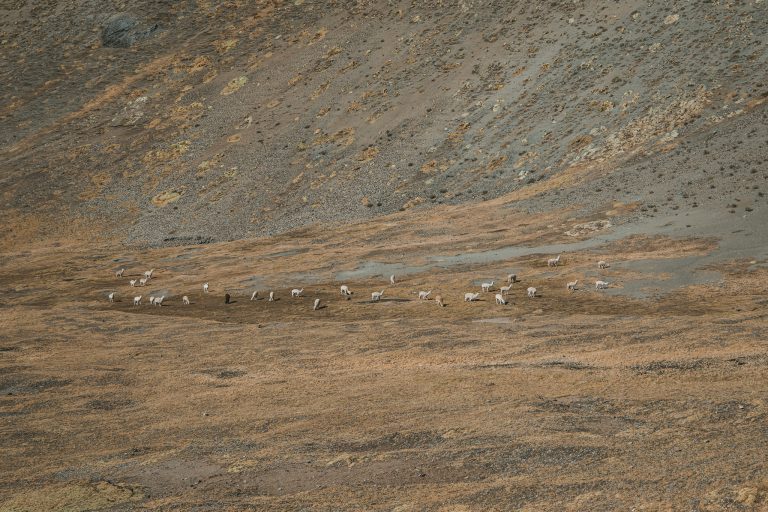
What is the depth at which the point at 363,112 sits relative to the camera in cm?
7450

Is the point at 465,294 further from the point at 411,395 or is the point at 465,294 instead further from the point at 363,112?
the point at 363,112

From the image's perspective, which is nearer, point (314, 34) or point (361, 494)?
point (361, 494)

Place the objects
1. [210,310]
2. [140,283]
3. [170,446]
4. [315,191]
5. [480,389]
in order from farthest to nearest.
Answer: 1. [315,191]
2. [140,283]
3. [210,310]
4. [480,389]
5. [170,446]

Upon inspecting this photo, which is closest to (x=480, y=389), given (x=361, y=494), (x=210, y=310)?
(x=361, y=494)

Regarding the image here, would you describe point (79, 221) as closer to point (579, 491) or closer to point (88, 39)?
point (88, 39)

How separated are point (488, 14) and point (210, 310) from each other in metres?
51.1

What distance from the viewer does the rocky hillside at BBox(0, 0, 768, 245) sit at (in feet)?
185

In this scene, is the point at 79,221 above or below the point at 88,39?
below

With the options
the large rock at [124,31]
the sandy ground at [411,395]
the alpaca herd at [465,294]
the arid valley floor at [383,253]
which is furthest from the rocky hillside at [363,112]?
the sandy ground at [411,395]

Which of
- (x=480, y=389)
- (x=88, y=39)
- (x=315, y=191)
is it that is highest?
(x=88, y=39)

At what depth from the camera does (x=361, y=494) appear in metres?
15.6

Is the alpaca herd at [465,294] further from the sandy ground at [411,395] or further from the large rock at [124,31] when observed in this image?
the large rock at [124,31]

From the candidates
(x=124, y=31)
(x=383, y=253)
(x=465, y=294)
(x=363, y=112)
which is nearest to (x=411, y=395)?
(x=465, y=294)

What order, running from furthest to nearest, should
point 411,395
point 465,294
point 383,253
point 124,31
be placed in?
point 124,31 → point 383,253 → point 465,294 → point 411,395
